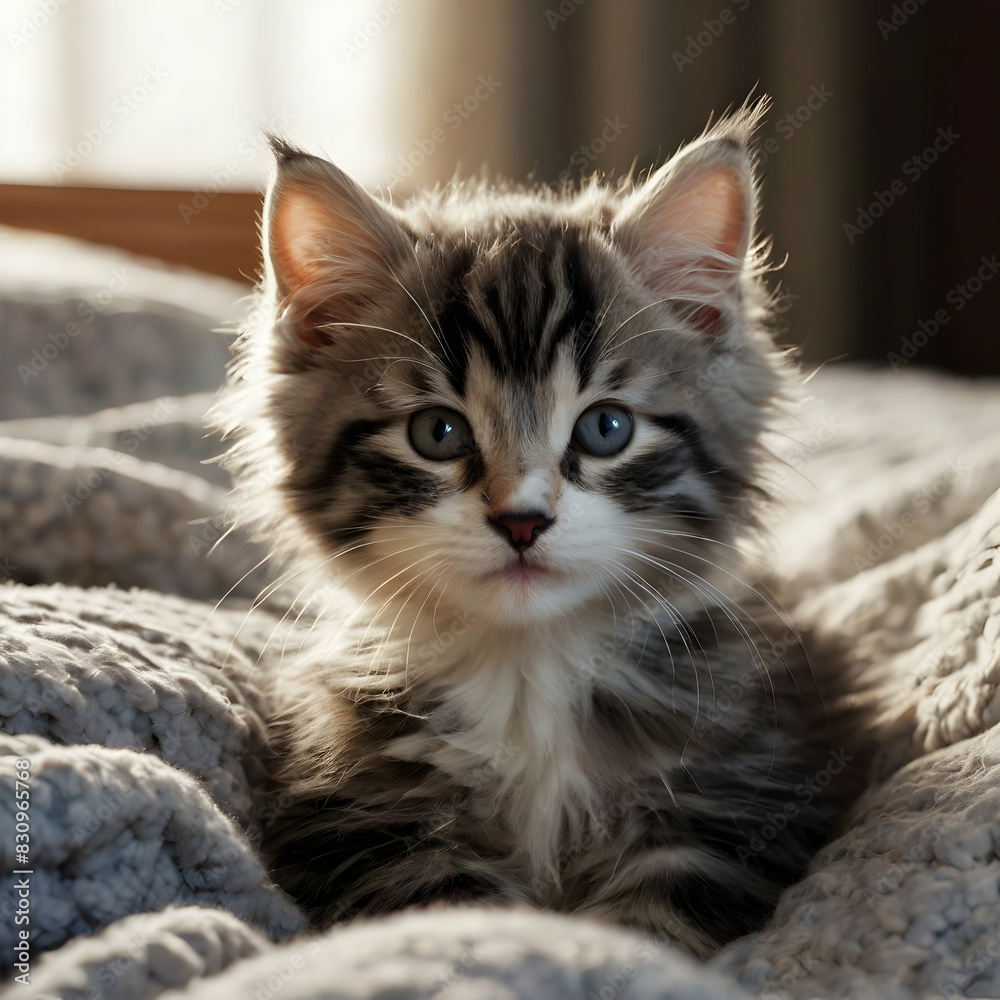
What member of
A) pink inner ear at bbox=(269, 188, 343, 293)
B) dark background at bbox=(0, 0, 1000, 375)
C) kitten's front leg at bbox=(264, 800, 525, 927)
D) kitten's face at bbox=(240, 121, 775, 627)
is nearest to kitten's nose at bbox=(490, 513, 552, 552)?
kitten's face at bbox=(240, 121, 775, 627)

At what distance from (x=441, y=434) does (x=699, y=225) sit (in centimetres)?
48

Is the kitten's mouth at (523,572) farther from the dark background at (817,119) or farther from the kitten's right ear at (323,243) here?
the dark background at (817,119)

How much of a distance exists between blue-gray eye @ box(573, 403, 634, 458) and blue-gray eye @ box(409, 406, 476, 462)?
0.14 m

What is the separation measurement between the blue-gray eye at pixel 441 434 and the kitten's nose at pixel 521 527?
0.45 feet

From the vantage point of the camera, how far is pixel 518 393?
1.15 metres

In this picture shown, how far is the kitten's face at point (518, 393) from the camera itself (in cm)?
112

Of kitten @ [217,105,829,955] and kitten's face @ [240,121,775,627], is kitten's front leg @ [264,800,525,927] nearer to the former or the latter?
kitten @ [217,105,829,955]

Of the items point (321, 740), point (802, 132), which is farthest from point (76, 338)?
point (802, 132)

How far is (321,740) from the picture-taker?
4.05 ft

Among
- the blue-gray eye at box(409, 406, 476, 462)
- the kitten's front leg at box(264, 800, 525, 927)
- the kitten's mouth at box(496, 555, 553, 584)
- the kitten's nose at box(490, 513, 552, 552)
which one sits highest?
the blue-gray eye at box(409, 406, 476, 462)

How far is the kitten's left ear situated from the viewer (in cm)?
125

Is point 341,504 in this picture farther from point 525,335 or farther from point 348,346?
point 525,335

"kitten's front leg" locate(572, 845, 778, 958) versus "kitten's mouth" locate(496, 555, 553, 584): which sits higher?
"kitten's mouth" locate(496, 555, 553, 584)

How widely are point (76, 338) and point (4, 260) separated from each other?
0.49 meters
